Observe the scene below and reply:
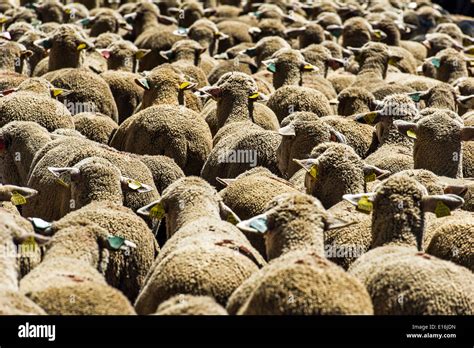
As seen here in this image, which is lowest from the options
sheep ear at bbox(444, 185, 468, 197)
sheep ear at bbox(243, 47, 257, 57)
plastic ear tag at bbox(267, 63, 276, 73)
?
sheep ear at bbox(243, 47, 257, 57)

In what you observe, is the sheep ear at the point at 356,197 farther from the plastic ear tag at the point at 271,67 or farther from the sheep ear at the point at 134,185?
the plastic ear tag at the point at 271,67

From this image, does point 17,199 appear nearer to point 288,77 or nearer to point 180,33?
point 288,77

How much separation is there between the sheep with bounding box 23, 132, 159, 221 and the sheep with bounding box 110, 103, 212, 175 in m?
0.93

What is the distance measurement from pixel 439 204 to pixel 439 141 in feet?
7.10

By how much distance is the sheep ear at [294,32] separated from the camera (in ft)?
52.8

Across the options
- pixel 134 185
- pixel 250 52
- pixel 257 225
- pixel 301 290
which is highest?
pixel 301 290

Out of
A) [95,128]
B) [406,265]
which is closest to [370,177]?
[406,265]

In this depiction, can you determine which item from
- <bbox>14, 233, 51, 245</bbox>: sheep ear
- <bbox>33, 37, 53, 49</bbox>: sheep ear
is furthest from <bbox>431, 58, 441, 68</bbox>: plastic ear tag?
<bbox>14, 233, 51, 245</bbox>: sheep ear

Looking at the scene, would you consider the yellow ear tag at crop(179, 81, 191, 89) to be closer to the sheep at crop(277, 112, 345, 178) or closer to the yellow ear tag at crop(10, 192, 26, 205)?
the sheep at crop(277, 112, 345, 178)

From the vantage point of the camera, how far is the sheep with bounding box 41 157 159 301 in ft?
21.9

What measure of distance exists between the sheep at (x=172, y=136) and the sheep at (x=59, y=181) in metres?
0.93

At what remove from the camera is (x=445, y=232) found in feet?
23.4

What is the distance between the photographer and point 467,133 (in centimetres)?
909

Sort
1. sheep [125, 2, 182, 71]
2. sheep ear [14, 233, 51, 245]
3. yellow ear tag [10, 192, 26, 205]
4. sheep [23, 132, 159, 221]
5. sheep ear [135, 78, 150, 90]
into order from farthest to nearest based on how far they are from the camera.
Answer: sheep [125, 2, 182, 71], sheep ear [135, 78, 150, 90], sheep [23, 132, 159, 221], yellow ear tag [10, 192, 26, 205], sheep ear [14, 233, 51, 245]
